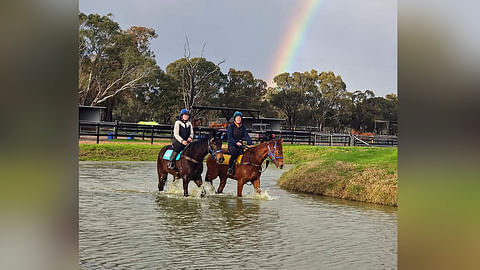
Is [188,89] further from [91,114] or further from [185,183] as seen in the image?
[185,183]

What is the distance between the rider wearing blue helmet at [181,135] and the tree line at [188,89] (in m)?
35.0

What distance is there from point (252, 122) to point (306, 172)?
25644 millimetres

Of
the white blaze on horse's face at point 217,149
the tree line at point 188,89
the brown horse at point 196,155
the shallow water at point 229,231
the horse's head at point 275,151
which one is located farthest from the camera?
the tree line at point 188,89

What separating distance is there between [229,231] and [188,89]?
45.9m

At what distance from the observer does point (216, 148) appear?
12297 millimetres

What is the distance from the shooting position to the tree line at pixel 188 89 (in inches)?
1949

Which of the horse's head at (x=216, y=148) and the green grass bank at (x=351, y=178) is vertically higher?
the horse's head at (x=216, y=148)

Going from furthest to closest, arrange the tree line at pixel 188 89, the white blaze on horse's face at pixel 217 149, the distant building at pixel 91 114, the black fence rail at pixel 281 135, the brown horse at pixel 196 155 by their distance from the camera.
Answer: the tree line at pixel 188 89
the distant building at pixel 91 114
the black fence rail at pixel 281 135
the brown horse at pixel 196 155
the white blaze on horse's face at pixel 217 149

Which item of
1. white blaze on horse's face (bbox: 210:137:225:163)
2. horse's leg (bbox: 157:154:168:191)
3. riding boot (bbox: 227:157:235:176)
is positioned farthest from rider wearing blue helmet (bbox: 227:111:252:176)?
horse's leg (bbox: 157:154:168:191)

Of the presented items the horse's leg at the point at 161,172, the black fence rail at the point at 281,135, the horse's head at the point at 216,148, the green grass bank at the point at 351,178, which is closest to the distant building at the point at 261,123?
the black fence rail at the point at 281,135

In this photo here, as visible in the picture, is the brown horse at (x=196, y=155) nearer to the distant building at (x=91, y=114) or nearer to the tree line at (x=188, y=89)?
the distant building at (x=91, y=114)
